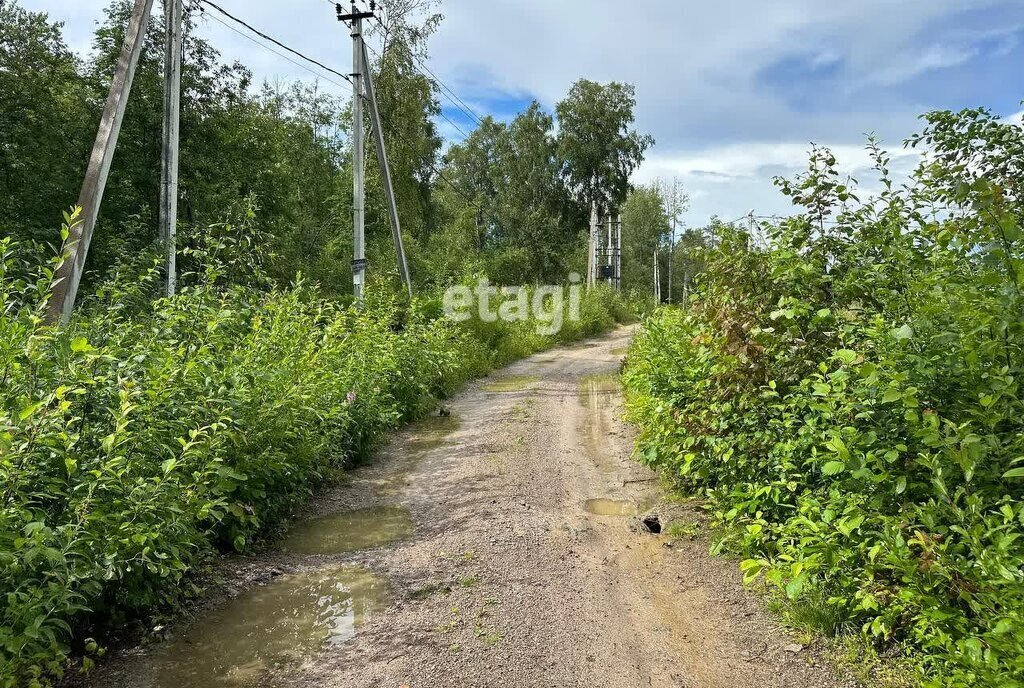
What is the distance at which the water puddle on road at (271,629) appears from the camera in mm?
3129

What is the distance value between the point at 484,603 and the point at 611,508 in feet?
6.83

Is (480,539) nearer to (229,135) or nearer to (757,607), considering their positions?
(757,607)

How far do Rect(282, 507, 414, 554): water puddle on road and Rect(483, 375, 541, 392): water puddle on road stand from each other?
22.1 ft

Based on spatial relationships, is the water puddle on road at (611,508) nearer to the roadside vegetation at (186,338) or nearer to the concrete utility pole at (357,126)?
the roadside vegetation at (186,338)

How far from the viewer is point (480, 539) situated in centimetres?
483

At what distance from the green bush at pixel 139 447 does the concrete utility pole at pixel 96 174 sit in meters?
0.65

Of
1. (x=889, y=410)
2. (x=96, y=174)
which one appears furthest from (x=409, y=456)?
(x=889, y=410)

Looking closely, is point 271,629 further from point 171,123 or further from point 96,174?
point 171,123

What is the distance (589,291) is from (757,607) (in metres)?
24.6

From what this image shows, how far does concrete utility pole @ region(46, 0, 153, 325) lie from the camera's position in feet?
19.1

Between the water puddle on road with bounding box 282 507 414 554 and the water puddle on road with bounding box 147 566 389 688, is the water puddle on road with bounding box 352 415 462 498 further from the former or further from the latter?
the water puddle on road with bounding box 147 566 389 688

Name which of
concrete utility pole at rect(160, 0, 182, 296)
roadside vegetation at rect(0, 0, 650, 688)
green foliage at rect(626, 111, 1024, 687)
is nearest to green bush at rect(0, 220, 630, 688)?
roadside vegetation at rect(0, 0, 650, 688)

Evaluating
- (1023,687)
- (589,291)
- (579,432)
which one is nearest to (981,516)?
(1023,687)

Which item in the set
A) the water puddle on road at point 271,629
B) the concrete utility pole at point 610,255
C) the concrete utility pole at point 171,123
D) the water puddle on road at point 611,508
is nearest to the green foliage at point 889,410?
the water puddle on road at point 611,508
